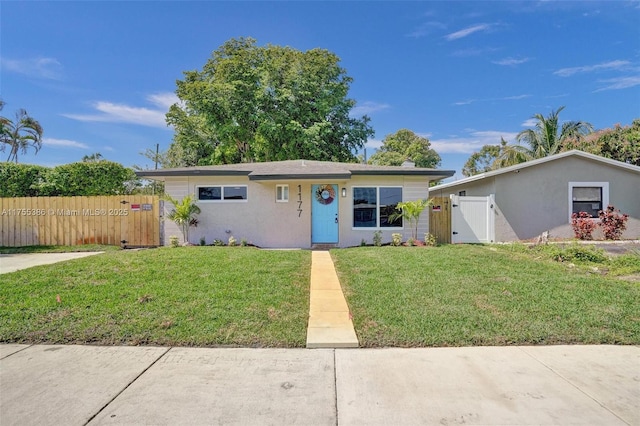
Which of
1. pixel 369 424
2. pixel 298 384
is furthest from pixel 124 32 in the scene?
pixel 369 424

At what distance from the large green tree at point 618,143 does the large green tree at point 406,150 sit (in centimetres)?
1972

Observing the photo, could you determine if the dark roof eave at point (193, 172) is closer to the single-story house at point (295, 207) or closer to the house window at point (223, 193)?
the single-story house at point (295, 207)

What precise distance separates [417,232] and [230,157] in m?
15.7

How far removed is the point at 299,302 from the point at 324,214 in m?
6.42

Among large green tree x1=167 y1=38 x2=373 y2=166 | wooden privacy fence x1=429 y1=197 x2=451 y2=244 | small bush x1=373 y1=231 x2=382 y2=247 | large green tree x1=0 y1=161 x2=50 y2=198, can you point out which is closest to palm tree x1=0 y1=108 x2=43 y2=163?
large green tree x1=167 y1=38 x2=373 y2=166

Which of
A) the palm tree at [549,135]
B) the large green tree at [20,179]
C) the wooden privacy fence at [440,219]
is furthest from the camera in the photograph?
the palm tree at [549,135]

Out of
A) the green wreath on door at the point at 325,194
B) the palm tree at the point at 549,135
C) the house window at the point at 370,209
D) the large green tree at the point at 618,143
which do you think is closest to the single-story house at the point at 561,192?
the house window at the point at 370,209

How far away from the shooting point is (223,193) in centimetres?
1134

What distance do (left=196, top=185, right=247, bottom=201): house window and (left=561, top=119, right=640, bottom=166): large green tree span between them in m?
19.8

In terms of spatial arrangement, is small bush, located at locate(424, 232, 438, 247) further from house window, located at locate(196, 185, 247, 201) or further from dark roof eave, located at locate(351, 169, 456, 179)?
house window, located at locate(196, 185, 247, 201)

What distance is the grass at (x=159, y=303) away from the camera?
3875mm

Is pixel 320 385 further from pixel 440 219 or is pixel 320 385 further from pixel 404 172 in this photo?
pixel 440 219

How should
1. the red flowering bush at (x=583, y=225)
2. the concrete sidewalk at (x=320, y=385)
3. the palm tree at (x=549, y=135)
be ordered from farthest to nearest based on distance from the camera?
the palm tree at (x=549, y=135) < the red flowering bush at (x=583, y=225) < the concrete sidewalk at (x=320, y=385)

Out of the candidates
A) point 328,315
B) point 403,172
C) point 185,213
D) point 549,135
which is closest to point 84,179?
point 185,213
